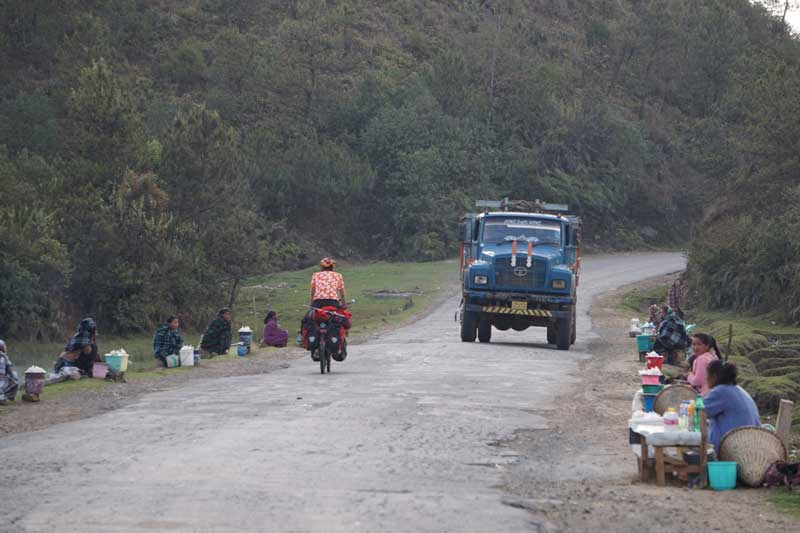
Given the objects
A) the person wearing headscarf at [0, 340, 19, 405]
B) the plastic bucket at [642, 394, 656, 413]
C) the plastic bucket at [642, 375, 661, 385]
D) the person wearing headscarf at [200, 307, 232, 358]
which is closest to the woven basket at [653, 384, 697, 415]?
the plastic bucket at [642, 394, 656, 413]

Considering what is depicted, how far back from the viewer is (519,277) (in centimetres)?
2709

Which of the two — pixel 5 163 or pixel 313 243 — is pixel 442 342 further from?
pixel 313 243

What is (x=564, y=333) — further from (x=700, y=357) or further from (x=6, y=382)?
(x=6, y=382)

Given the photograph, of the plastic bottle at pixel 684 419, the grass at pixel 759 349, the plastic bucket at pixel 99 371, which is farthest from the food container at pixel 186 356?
the plastic bottle at pixel 684 419

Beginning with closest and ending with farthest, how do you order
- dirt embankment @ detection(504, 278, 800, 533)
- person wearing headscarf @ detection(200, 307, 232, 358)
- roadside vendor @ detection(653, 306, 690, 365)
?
dirt embankment @ detection(504, 278, 800, 533) < roadside vendor @ detection(653, 306, 690, 365) < person wearing headscarf @ detection(200, 307, 232, 358)

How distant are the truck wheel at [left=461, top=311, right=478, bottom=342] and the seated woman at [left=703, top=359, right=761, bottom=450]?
16.2 m

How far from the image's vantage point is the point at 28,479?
10.4 meters

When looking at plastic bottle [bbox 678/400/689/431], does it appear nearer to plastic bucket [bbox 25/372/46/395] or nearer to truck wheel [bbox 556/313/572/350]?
plastic bucket [bbox 25/372/46/395]

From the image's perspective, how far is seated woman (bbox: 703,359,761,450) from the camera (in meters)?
→ 11.5

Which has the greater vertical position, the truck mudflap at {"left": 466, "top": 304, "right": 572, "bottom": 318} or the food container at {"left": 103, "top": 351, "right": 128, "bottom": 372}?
the truck mudflap at {"left": 466, "top": 304, "right": 572, "bottom": 318}

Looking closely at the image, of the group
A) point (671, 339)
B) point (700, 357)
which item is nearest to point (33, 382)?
point (700, 357)

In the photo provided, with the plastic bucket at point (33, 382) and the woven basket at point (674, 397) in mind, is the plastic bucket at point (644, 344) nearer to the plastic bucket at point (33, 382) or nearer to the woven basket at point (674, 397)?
the woven basket at point (674, 397)

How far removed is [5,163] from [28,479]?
1581 inches

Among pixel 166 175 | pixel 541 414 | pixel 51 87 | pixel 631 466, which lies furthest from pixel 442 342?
pixel 51 87
